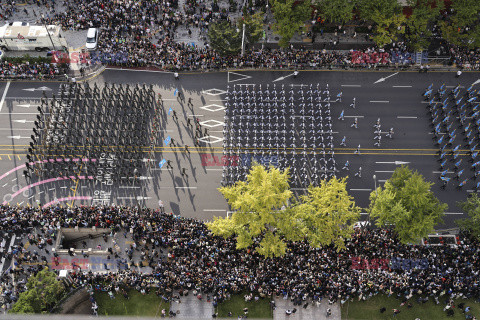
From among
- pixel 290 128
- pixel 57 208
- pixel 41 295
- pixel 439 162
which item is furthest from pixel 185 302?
pixel 439 162

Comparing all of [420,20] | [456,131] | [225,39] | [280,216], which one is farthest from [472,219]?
[225,39]

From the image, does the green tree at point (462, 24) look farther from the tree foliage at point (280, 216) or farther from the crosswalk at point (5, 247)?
the crosswalk at point (5, 247)

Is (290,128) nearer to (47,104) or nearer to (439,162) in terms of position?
(439,162)

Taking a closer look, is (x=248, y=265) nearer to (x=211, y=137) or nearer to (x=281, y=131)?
(x=211, y=137)

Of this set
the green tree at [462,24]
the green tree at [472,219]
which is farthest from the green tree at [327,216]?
the green tree at [462,24]

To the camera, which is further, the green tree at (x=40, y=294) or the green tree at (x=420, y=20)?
the green tree at (x=420, y=20)

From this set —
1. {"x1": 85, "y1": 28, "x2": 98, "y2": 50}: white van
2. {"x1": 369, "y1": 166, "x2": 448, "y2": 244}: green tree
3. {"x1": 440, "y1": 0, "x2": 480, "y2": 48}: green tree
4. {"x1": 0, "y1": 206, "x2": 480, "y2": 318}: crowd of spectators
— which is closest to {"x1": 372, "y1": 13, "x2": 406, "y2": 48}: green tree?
{"x1": 440, "y1": 0, "x2": 480, "y2": 48}: green tree

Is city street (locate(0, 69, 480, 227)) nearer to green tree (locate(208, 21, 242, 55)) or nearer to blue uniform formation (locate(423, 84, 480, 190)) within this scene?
blue uniform formation (locate(423, 84, 480, 190))
